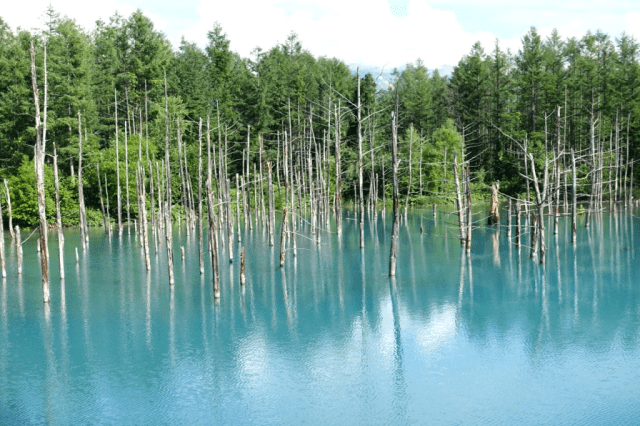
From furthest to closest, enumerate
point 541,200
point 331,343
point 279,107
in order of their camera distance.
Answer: point 279,107
point 541,200
point 331,343

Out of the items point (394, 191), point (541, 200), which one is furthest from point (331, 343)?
point (541, 200)

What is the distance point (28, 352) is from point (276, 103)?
4773 cm

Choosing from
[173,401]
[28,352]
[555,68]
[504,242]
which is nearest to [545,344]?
[173,401]

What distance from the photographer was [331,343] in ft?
53.9

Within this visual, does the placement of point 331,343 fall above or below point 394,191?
below

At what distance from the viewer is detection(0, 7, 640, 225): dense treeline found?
150ft

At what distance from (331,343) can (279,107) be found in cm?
4678

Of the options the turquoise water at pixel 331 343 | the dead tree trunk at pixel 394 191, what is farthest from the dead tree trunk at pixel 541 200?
the dead tree trunk at pixel 394 191

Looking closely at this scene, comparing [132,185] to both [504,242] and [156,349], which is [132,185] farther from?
[156,349]

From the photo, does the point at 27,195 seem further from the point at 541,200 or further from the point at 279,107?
the point at 541,200

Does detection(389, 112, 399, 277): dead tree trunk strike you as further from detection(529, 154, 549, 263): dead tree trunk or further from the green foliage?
the green foliage

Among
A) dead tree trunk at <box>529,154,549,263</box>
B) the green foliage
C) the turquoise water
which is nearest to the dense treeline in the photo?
the green foliage

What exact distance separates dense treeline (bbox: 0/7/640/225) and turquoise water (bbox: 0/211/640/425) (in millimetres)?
18734

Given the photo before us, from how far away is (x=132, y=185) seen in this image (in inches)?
1735
